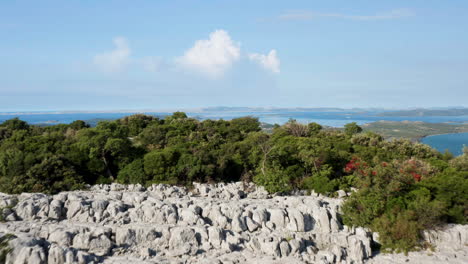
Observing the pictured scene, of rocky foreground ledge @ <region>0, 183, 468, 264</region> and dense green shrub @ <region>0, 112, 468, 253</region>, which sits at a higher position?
dense green shrub @ <region>0, 112, 468, 253</region>

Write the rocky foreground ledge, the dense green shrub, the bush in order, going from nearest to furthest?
the rocky foreground ledge → the dense green shrub → the bush

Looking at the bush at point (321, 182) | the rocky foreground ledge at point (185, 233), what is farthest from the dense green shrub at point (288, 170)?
the rocky foreground ledge at point (185, 233)

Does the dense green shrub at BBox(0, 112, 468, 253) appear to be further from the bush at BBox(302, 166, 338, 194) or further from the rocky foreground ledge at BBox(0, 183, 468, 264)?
the rocky foreground ledge at BBox(0, 183, 468, 264)

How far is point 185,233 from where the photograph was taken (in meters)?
16.4

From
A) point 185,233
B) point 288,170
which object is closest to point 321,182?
point 288,170

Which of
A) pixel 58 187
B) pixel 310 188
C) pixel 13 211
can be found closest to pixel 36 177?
pixel 58 187

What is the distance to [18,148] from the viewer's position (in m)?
26.8

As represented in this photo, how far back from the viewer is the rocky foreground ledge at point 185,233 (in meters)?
15.2

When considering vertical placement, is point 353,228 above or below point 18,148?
below

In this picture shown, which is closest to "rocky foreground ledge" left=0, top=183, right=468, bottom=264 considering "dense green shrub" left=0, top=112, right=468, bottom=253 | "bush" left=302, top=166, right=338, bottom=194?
"dense green shrub" left=0, top=112, right=468, bottom=253

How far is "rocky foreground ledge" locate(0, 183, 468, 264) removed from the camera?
49.9 feet

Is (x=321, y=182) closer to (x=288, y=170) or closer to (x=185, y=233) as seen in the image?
(x=288, y=170)

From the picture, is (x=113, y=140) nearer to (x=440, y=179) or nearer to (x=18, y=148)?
(x=18, y=148)

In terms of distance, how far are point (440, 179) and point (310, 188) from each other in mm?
8814
